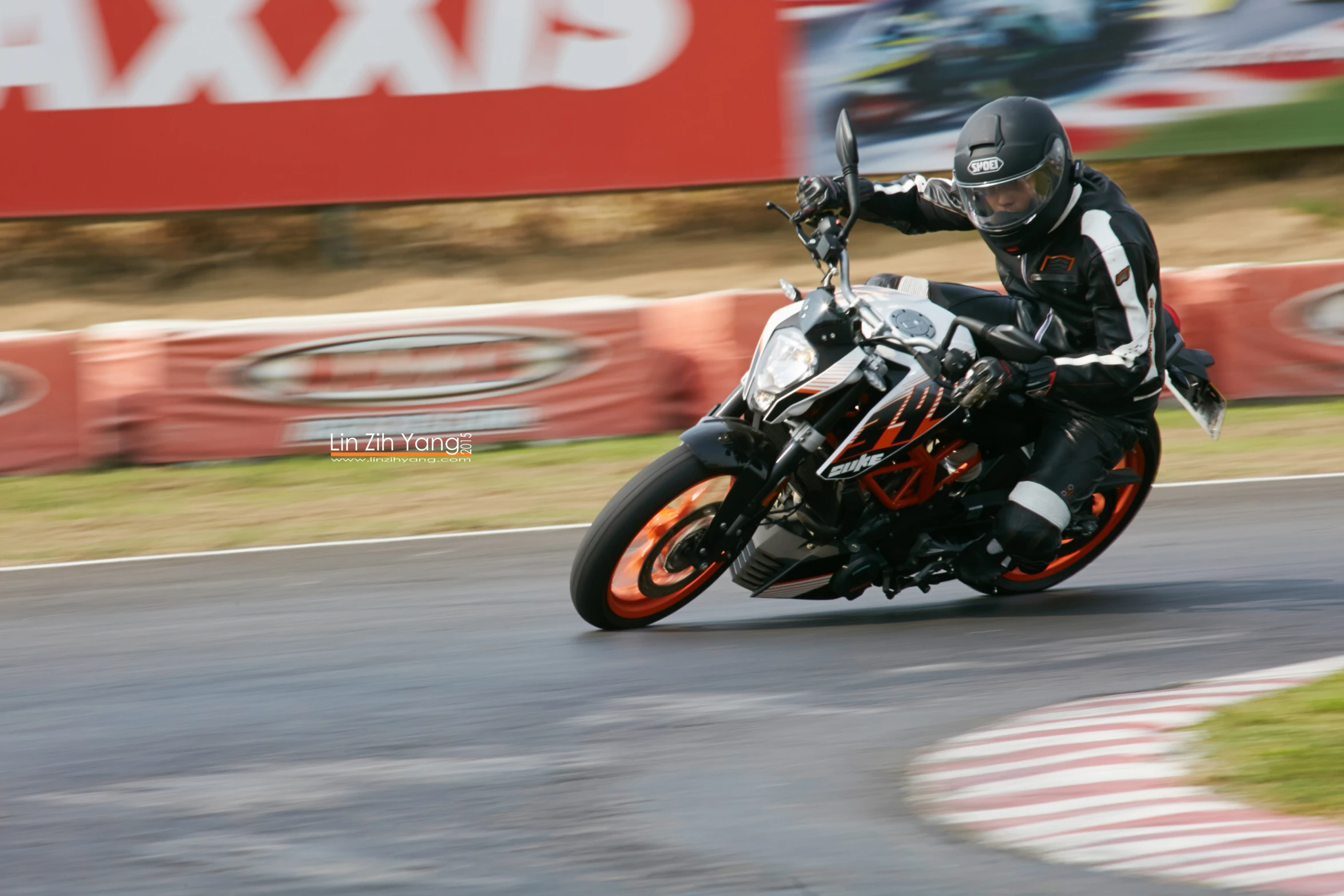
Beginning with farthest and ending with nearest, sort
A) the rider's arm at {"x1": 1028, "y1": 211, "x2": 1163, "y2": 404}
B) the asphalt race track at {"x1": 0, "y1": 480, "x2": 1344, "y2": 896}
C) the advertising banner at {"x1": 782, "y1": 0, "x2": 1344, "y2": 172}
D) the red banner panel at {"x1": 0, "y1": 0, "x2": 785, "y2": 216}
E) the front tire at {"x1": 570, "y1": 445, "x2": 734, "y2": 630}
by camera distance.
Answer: the advertising banner at {"x1": 782, "y1": 0, "x2": 1344, "y2": 172} < the red banner panel at {"x1": 0, "y1": 0, "x2": 785, "y2": 216} < the rider's arm at {"x1": 1028, "y1": 211, "x2": 1163, "y2": 404} < the front tire at {"x1": 570, "y1": 445, "x2": 734, "y2": 630} < the asphalt race track at {"x1": 0, "y1": 480, "x2": 1344, "y2": 896}

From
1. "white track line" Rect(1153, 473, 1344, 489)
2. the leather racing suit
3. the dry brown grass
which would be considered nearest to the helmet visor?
the leather racing suit

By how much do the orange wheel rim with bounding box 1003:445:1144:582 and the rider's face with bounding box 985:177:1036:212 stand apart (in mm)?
1212

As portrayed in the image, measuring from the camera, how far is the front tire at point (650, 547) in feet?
17.1

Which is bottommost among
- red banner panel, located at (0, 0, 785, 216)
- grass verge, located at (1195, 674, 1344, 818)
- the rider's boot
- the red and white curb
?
the red and white curb

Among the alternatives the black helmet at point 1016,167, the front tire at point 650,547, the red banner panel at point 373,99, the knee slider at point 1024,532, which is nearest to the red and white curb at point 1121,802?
the knee slider at point 1024,532

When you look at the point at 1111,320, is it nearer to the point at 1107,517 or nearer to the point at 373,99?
the point at 1107,517

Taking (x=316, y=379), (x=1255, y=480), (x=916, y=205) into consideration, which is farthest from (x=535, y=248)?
(x=916, y=205)

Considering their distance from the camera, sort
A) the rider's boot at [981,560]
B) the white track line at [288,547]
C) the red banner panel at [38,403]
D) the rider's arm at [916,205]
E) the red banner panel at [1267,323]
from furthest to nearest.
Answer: the red banner panel at [1267,323]
the red banner panel at [38,403]
the white track line at [288,547]
the rider's arm at [916,205]
the rider's boot at [981,560]

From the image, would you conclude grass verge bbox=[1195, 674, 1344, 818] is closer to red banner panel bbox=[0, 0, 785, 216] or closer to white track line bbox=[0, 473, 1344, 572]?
white track line bbox=[0, 473, 1344, 572]

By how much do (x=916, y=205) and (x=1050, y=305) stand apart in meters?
0.72

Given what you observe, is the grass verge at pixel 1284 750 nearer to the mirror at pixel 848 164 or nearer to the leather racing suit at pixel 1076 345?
the leather racing suit at pixel 1076 345

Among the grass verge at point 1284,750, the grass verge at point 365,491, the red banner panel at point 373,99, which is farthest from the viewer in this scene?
the red banner panel at point 373,99

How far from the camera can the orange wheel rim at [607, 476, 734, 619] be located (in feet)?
17.6

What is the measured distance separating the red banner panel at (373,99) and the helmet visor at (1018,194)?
8.52 meters
